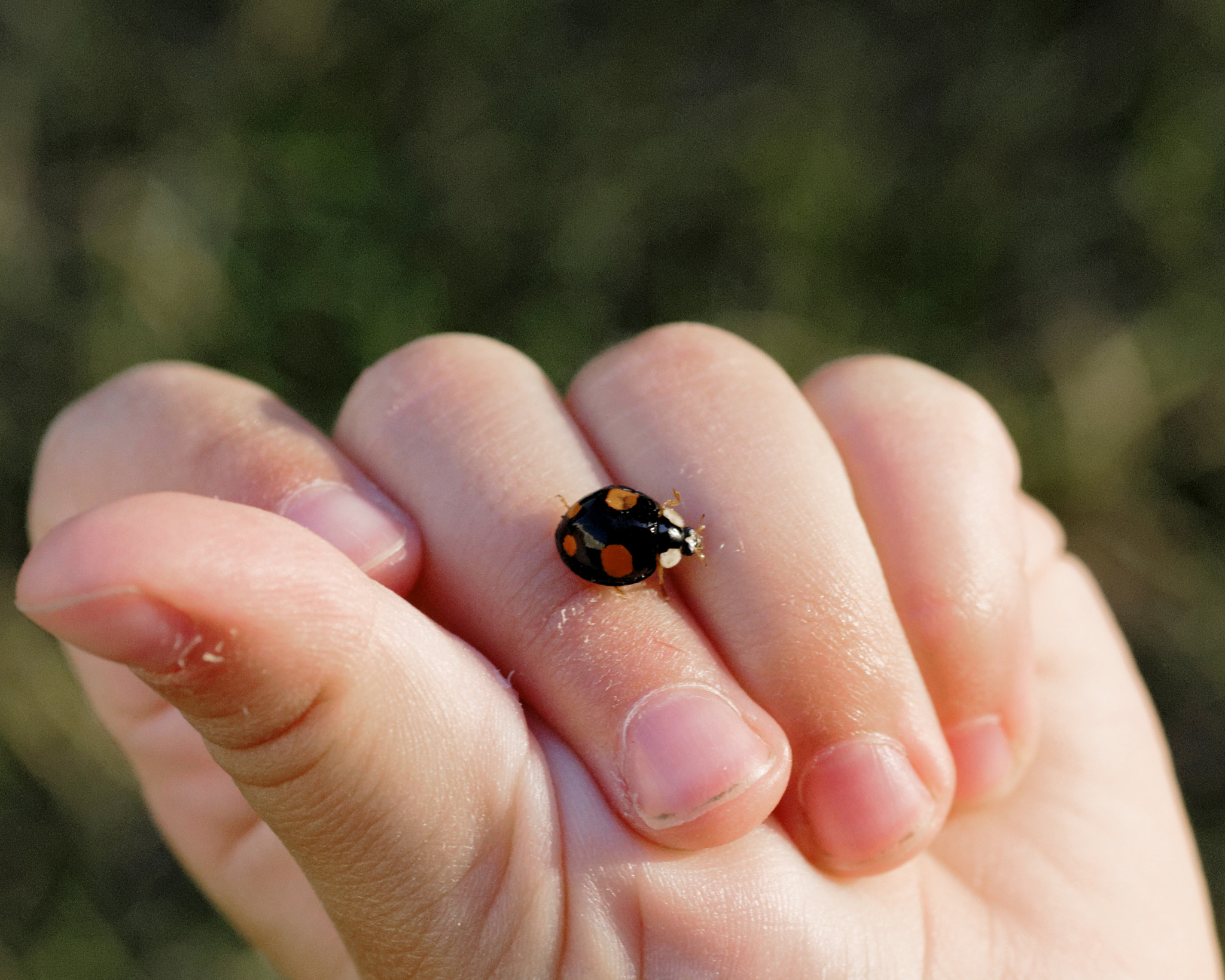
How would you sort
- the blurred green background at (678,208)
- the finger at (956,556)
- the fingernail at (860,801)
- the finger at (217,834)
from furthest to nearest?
the blurred green background at (678,208) < the finger at (217,834) < the finger at (956,556) < the fingernail at (860,801)

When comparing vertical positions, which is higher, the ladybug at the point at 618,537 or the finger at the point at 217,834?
the ladybug at the point at 618,537

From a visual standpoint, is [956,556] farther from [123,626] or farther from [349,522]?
[123,626]

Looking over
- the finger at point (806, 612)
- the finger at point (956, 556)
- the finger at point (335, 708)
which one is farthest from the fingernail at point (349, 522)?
the finger at point (956, 556)

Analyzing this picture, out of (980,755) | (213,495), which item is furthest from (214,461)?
Result: (980,755)

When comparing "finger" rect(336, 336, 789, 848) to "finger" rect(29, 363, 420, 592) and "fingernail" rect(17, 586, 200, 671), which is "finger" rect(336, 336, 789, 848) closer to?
"finger" rect(29, 363, 420, 592)

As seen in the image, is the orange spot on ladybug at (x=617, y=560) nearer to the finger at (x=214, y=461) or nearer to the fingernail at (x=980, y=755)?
the finger at (x=214, y=461)
